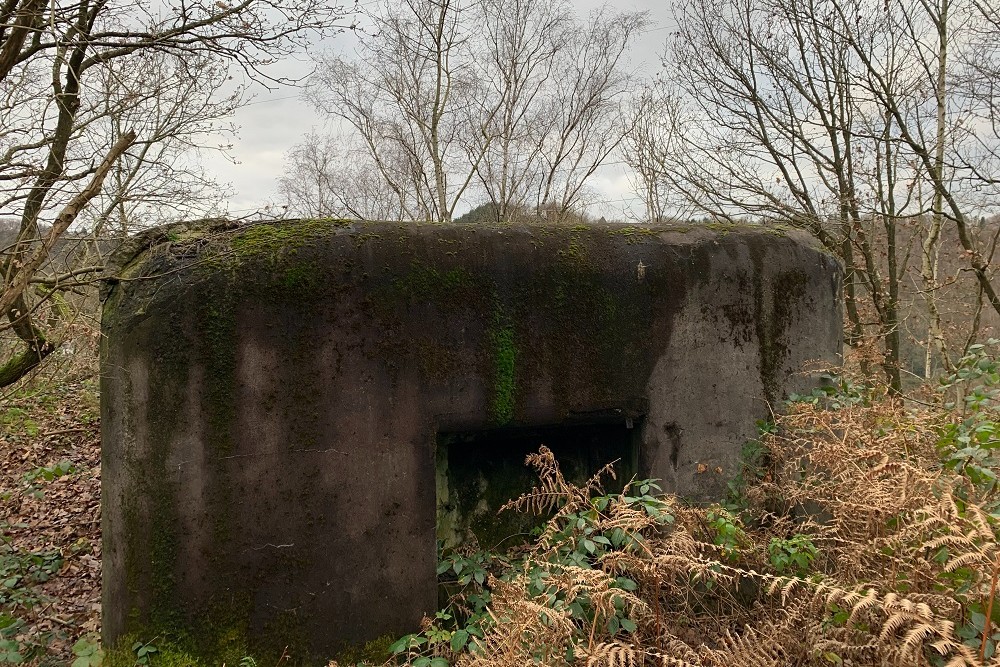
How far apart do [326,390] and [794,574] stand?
234 centimetres

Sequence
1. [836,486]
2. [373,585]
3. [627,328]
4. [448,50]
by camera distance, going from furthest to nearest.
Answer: [448,50]
[627,328]
[373,585]
[836,486]

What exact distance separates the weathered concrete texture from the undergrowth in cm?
51

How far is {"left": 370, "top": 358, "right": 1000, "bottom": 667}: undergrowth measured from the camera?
1971mm

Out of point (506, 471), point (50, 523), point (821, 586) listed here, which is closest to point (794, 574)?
point (821, 586)

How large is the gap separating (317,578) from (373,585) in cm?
28

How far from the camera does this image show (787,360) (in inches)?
144

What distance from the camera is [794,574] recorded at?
106 inches

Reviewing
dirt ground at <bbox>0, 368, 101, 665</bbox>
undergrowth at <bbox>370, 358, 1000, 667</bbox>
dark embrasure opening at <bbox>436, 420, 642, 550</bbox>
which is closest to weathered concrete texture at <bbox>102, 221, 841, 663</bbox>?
dark embrasure opening at <bbox>436, 420, 642, 550</bbox>

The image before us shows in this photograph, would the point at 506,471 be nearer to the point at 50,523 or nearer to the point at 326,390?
the point at 326,390

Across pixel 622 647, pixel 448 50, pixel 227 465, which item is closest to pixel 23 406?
pixel 227 465

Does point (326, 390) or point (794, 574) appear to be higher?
point (326, 390)

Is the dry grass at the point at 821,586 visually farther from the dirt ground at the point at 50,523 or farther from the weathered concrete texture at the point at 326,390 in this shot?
the dirt ground at the point at 50,523

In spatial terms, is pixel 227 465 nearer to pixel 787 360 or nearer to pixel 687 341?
pixel 687 341

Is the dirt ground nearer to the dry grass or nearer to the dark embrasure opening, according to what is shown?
the dark embrasure opening
